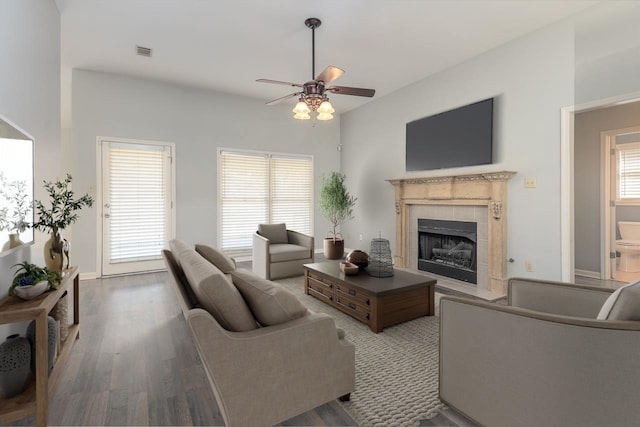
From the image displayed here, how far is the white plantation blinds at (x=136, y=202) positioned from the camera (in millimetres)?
4734

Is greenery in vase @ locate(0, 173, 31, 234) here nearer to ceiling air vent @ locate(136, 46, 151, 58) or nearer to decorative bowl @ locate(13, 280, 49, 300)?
decorative bowl @ locate(13, 280, 49, 300)

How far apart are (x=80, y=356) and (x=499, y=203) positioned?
464 cm

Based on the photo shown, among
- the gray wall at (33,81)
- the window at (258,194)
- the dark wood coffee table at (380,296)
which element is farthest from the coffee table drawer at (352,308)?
the window at (258,194)

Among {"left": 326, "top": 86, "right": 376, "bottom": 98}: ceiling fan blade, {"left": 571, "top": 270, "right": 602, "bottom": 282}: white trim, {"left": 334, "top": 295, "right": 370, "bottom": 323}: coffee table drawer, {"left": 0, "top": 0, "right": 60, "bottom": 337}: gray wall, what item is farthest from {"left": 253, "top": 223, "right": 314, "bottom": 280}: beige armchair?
{"left": 571, "top": 270, "right": 602, "bottom": 282}: white trim

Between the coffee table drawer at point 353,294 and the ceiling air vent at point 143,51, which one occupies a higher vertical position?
the ceiling air vent at point 143,51

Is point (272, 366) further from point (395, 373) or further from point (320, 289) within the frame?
point (320, 289)

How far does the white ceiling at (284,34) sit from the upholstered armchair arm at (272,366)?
317cm

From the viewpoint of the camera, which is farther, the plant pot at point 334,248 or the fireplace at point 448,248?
the plant pot at point 334,248

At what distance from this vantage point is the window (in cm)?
571

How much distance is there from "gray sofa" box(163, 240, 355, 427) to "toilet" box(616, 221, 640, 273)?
17.1 ft

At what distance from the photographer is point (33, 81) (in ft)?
7.64

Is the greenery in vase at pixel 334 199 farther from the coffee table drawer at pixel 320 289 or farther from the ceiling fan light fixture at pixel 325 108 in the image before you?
the ceiling fan light fixture at pixel 325 108

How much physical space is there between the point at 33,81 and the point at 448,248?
514 centimetres

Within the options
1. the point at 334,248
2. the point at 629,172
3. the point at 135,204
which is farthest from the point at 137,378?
the point at 629,172
